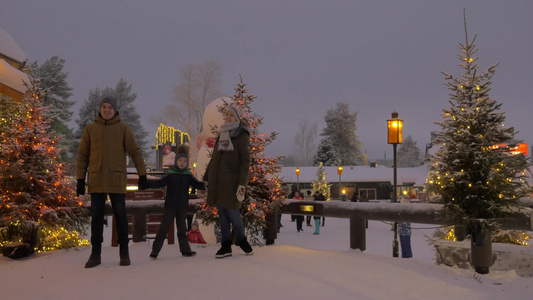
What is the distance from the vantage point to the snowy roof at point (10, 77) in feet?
26.0

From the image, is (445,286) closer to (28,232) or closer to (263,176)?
(263,176)

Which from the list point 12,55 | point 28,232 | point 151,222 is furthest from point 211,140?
point 28,232

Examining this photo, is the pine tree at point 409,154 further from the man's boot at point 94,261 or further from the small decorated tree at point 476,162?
the man's boot at point 94,261

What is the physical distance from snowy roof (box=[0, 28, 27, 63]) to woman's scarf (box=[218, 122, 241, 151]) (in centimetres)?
530

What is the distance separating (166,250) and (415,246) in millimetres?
10285

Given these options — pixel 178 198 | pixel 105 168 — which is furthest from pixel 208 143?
pixel 105 168

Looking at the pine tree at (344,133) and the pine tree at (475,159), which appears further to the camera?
the pine tree at (344,133)

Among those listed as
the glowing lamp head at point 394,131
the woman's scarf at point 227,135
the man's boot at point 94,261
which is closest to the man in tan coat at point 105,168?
the man's boot at point 94,261

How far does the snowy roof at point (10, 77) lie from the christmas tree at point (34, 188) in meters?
1.41

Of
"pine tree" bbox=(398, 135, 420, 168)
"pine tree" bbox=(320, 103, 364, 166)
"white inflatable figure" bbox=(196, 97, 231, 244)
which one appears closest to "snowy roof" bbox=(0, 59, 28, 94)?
"white inflatable figure" bbox=(196, 97, 231, 244)

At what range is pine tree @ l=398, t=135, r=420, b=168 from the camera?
282 feet

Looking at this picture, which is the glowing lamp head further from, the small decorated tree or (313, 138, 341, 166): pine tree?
(313, 138, 341, 166): pine tree

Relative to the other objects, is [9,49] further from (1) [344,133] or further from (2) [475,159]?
(1) [344,133]

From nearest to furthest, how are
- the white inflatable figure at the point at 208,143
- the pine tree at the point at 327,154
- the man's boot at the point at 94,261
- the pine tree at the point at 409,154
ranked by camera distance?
the man's boot at the point at 94,261, the white inflatable figure at the point at 208,143, the pine tree at the point at 327,154, the pine tree at the point at 409,154
